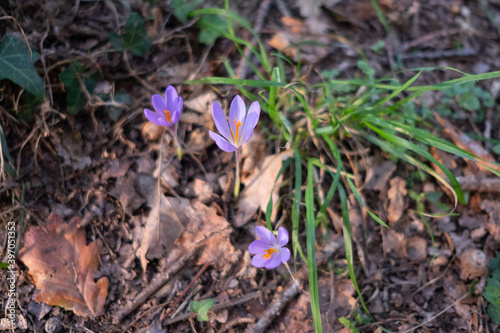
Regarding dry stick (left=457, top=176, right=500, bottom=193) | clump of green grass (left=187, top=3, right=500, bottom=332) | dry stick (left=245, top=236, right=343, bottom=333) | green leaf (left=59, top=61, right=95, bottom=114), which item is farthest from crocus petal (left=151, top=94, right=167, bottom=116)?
dry stick (left=457, top=176, right=500, bottom=193)

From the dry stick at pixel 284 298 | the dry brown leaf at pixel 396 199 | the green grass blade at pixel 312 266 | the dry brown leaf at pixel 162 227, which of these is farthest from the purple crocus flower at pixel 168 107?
the dry brown leaf at pixel 396 199

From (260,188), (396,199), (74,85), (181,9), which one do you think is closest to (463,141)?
(396,199)

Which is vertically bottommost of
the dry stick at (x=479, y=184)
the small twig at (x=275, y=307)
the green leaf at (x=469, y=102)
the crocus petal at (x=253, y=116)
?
the small twig at (x=275, y=307)

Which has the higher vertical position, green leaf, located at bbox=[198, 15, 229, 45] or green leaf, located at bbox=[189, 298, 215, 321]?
green leaf, located at bbox=[198, 15, 229, 45]

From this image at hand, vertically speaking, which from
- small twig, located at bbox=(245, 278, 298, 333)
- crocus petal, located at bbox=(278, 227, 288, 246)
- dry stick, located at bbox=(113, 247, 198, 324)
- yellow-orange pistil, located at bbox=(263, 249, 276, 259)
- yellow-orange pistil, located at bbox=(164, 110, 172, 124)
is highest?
yellow-orange pistil, located at bbox=(164, 110, 172, 124)

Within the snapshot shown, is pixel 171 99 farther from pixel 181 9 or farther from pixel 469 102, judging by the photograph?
pixel 469 102

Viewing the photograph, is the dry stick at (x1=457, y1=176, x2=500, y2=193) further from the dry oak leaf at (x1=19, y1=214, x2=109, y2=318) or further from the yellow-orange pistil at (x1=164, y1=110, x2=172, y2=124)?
the dry oak leaf at (x1=19, y1=214, x2=109, y2=318)

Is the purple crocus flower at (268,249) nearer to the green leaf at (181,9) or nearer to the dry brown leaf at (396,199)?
the dry brown leaf at (396,199)
